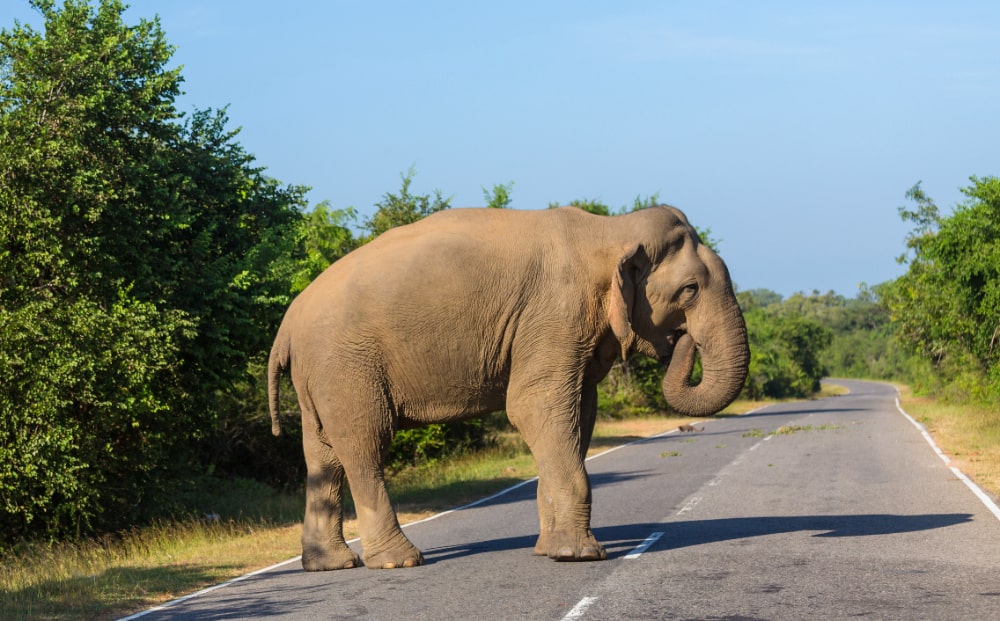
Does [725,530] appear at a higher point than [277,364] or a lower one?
lower

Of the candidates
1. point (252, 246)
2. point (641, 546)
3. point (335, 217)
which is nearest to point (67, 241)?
point (252, 246)

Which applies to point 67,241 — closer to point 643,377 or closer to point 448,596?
point 448,596

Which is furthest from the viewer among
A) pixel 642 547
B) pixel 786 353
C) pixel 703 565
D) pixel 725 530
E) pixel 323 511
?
pixel 786 353

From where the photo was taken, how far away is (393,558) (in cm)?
1080

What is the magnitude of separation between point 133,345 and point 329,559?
5.70 meters

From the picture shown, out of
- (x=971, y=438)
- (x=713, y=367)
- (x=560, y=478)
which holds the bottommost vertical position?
Result: (x=971, y=438)

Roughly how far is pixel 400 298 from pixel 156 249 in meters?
8.25

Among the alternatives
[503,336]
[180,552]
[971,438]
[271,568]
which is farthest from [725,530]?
[971,438]

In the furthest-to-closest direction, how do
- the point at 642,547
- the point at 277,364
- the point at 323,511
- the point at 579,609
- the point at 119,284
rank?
the point at 119,284, the point at 277,364, the point at 642,547, the point at 323,511, the point at 579,609

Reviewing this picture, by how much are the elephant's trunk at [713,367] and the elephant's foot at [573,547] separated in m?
1.65

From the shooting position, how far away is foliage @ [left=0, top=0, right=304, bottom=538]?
14.7m

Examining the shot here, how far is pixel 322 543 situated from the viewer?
442 inches

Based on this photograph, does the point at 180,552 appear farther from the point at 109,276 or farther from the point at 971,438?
the point at 971,438

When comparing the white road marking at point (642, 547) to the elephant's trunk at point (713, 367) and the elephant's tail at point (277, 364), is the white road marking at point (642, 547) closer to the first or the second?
the elephant's trunk at point (713, 367)
